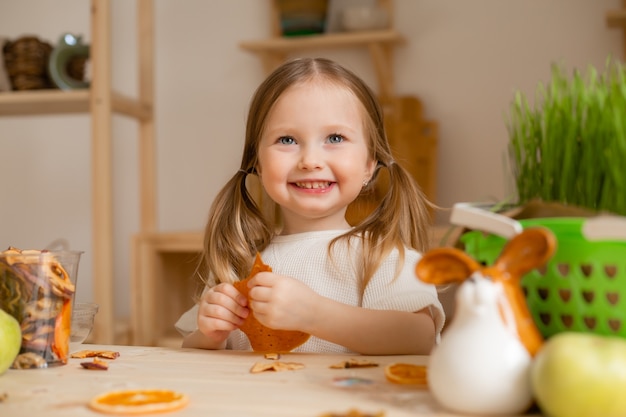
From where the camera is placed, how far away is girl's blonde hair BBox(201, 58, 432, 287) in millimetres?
1188

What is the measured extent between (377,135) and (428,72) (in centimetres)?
129

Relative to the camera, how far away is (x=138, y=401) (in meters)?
0.59

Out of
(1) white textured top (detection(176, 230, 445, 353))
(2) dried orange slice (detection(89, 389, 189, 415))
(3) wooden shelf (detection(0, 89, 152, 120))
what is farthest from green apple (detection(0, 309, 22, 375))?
(3) wooden shelf (detection(0, 89, 152, 120))

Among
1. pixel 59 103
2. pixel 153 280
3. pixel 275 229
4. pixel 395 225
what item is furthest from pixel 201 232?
pixel 395 225

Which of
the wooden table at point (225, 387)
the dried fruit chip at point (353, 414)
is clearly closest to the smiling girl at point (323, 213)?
the wooden table at point (225, 387)

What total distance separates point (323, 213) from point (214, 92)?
5.42ft

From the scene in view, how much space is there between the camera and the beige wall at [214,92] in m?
2.44

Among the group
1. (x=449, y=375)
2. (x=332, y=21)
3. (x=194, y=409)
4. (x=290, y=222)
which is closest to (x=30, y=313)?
(x=194, y=409)

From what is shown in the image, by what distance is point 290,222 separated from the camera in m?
1.30

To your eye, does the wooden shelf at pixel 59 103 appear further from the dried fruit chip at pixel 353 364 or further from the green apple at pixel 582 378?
the green apple at pixel 582 378

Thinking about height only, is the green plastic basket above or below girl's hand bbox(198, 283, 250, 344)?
above

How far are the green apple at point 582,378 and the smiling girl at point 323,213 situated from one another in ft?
1.62

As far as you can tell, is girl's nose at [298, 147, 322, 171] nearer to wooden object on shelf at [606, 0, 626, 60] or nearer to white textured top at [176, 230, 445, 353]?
white textured top at [176, 230, 445, 353]

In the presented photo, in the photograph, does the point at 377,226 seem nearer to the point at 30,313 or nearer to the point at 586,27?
the point at 30,313
